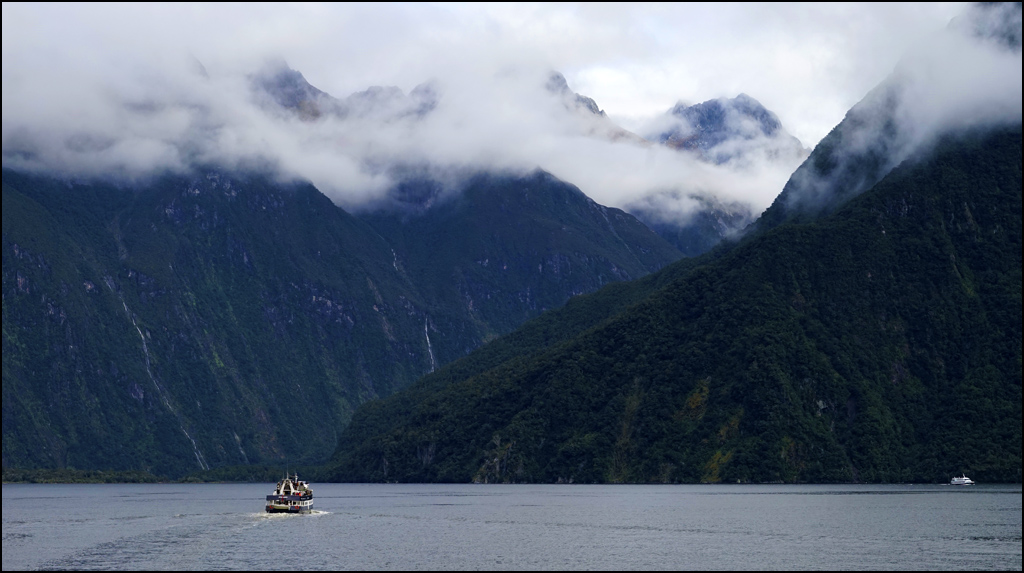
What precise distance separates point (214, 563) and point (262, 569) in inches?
340

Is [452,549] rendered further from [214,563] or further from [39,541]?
[39,541]

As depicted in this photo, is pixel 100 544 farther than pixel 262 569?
Yes

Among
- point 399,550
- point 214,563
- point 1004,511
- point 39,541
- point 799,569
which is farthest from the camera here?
point 1004,511

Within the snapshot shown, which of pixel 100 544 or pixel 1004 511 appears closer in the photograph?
pixel 100 544

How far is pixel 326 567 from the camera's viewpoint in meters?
138

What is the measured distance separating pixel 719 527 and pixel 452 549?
45494mm

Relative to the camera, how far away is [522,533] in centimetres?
17762

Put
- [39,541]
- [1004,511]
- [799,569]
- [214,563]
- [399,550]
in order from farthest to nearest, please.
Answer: [1004,511]
[39,541]
[399,550]
[214,563]
[799,569]

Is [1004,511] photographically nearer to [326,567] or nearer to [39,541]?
[326,567]

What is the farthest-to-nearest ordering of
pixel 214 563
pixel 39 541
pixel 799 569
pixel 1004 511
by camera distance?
pixel 1004 511 < pixel 39 541 < pixel 214 563 < pixel 799 569

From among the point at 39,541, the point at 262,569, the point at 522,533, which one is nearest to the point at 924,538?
the point at 522,533

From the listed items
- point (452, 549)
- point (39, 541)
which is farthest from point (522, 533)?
point (39, 541)

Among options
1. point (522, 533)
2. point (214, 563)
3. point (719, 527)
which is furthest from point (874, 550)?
point (214, 563)

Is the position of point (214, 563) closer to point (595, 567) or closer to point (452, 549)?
point (452, 549)
